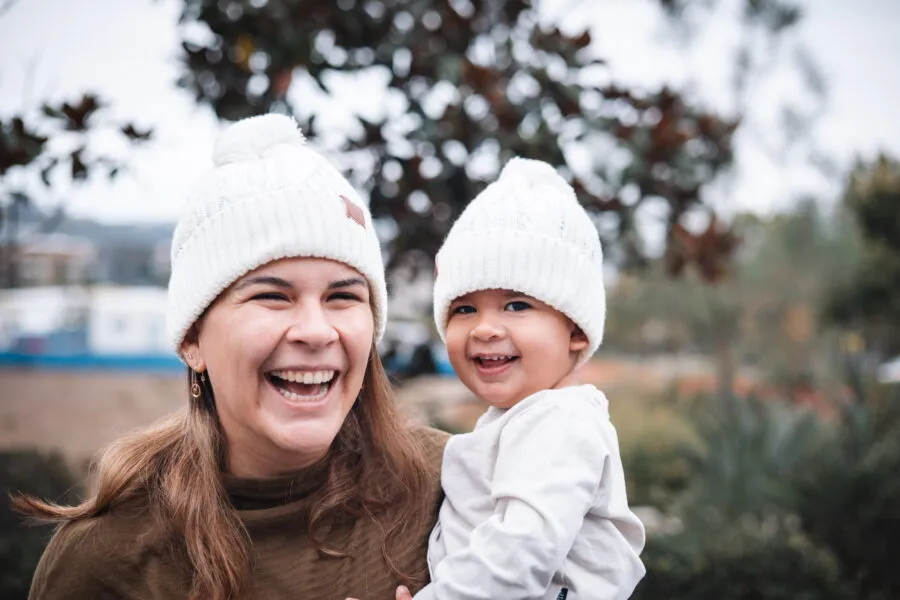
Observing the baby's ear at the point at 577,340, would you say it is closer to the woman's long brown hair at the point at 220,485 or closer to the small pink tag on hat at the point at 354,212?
the woman's long brown hair at the point at 220,485

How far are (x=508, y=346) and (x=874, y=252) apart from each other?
1265 centimetres

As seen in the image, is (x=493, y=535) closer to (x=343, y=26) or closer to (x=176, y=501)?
(x=176, y=501)

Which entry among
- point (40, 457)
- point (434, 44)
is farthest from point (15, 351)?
point (434, 44)

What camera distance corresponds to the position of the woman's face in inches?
75.5

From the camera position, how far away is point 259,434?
204 cm

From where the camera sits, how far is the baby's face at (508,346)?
6.98 feet

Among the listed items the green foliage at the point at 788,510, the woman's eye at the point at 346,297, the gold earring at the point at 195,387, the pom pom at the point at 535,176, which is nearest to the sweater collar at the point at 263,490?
the gold earring at the point at 195,387

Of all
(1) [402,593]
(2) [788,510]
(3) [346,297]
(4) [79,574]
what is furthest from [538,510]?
(2) [788,510]

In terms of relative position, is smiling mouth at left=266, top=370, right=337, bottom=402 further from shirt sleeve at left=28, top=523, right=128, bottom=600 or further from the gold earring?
shirt sleeve at left=28, top=523, right=128, bottom=600

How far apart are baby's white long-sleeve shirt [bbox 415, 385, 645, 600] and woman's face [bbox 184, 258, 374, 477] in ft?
1.24

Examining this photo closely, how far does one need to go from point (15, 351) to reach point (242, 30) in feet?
25.6

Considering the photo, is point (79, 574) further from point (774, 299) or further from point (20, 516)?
point (774, 299)

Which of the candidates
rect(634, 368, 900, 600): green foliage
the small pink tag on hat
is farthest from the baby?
rect(634, 368, 900, 600): green foliage

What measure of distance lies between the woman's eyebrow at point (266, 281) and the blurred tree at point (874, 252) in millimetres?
11265
